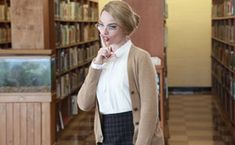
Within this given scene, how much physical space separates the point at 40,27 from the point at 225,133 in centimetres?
307

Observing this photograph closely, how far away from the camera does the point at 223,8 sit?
818cm

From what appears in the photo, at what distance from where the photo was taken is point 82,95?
2293 mm

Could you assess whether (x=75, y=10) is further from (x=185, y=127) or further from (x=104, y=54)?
(x=104, y=54)

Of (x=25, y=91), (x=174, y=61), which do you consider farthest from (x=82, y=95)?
(x=174, y=61)

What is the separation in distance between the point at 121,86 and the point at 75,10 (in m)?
5.93

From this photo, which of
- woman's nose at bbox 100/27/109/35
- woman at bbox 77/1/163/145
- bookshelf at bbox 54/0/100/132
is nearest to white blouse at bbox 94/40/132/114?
woman at bbox 77/1/163/145

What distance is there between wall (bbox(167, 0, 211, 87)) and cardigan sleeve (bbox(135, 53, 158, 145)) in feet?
28.4

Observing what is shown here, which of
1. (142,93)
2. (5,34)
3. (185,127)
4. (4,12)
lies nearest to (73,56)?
(5,34)

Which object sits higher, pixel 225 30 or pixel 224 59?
pixel 225 30

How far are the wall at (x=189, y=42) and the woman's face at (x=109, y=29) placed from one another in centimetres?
867

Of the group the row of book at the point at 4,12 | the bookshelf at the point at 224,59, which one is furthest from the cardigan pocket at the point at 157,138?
the row of book at the point at 4,12

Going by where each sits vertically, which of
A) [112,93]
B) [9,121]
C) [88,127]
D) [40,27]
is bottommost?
[88,127]

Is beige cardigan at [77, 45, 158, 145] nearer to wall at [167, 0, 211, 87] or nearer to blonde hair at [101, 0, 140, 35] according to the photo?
blonde hair at [101, 0, 140, 35]

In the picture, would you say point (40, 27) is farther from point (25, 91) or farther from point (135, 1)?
point (135, 1)
